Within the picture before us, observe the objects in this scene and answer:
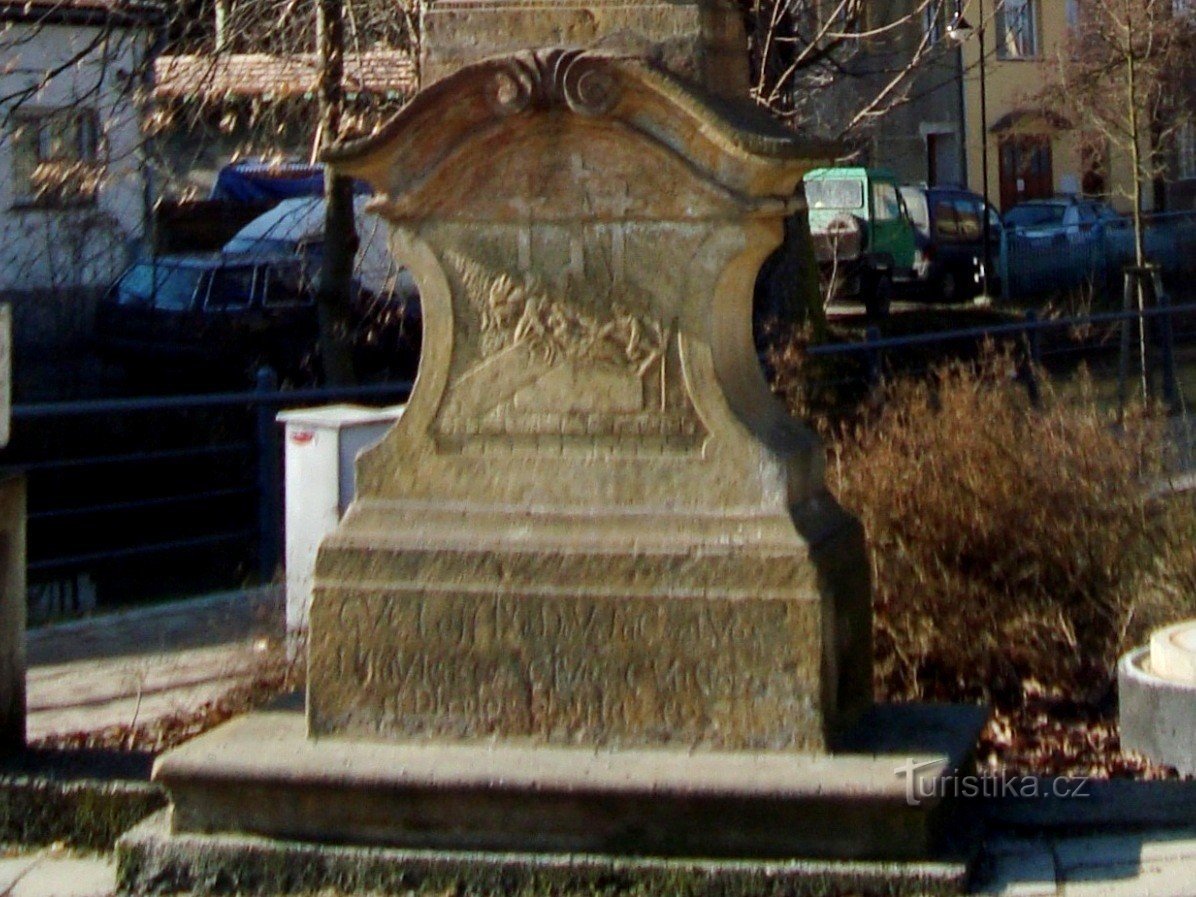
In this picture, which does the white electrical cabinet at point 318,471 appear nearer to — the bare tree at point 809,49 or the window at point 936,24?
the bare tree at point 809,49

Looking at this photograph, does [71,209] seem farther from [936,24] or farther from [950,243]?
[950,243]

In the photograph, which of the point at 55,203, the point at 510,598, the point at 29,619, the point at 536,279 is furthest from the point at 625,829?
the point at 55,203

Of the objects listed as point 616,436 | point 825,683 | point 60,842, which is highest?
point 616,436

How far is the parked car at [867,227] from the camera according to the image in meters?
29.8

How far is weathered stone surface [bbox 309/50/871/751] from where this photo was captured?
4961 millimetres

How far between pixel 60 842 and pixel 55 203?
48.8 feet

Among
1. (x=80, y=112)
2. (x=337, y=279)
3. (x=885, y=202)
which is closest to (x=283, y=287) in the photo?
(x=337, y=279)

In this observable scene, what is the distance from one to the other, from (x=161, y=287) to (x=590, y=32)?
18148 mm

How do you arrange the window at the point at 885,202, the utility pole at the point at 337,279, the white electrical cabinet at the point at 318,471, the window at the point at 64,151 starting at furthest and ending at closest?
the window at the point at 885,202 < the utility pole at the point at 337,279 < the window at the point at 64,151 < the white electrical cabinet at the point at 318,471

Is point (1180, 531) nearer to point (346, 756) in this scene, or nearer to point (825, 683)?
point (825, 683)

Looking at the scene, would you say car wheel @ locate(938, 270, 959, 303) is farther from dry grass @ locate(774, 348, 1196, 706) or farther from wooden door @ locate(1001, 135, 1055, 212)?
dry grass @ locate(774, 348, 1196, 706)

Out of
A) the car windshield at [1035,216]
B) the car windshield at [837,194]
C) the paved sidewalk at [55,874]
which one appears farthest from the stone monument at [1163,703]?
the car windshield at [1035,216]

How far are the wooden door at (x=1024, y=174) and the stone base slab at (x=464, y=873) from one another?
43.5 m

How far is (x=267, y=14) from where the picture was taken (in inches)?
515
